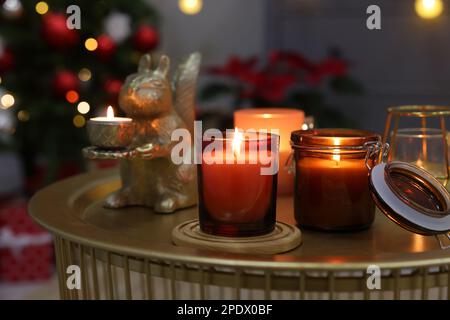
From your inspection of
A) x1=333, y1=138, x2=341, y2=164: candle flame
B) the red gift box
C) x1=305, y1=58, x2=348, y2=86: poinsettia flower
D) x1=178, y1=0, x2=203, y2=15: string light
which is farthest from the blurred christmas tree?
x1=333, y1=138, x2=341, y2=164: candle flame

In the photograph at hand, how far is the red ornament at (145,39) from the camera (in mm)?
1857

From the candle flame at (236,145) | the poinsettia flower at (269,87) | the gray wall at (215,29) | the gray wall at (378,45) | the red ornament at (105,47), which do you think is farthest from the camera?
the gray wall at (215,29)

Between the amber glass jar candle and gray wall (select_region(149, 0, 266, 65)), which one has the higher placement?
gray wall (select_region(149, 0, 266, 65))

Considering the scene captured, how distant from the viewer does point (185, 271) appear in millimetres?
566

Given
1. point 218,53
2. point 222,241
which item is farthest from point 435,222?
point 218,53

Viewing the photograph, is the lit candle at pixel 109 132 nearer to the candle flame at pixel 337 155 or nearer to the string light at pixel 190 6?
the candle flame at pixel 337 155

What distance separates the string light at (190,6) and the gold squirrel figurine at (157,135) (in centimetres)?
194

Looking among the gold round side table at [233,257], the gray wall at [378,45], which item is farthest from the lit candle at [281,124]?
the gray wall at [378,45]

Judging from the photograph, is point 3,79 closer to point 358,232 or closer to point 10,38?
point 10,38

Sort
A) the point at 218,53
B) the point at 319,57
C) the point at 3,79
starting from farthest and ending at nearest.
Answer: the point at 218,53 → the point at 319,57 → the point at 3,79

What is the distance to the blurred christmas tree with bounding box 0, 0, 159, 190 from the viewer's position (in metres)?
1.73

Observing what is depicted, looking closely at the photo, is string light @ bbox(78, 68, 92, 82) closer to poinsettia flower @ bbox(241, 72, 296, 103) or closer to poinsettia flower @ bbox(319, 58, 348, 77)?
poinsettia flower @ bbox(241, 72, 296, 103)

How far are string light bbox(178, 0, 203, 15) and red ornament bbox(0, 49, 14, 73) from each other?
1.15m
